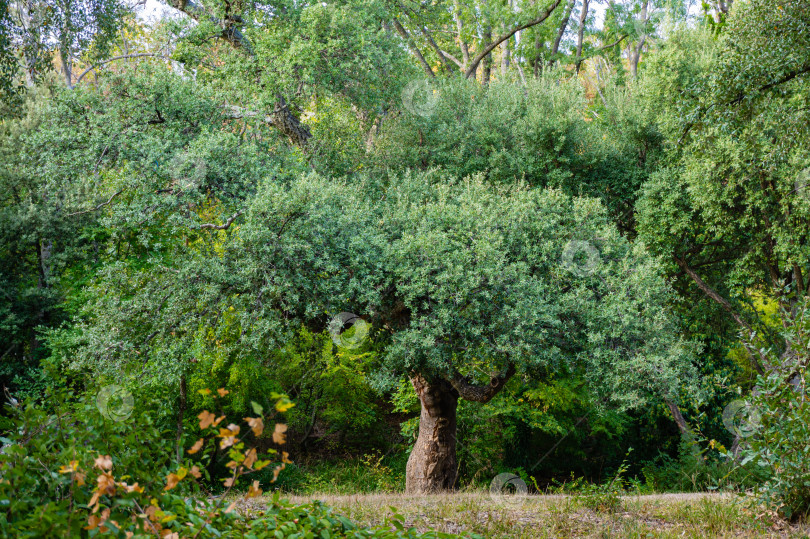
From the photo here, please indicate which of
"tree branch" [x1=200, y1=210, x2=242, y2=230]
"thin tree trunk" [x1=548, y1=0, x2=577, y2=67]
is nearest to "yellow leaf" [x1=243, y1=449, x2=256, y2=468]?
"tree branch" [x1=200, y1=210, x2=242, y2=230]

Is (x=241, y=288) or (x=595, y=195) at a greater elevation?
(x=595, y=195)

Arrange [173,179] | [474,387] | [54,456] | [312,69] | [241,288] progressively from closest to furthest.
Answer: [54,456], [241,288], [173,179], [474,387], [312,69]

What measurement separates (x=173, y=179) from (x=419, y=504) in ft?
21.2

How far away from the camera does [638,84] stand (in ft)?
60.9

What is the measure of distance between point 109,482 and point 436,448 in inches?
396

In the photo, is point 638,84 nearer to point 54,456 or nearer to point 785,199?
point 785,199

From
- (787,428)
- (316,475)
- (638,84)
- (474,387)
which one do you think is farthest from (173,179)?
(638,84)

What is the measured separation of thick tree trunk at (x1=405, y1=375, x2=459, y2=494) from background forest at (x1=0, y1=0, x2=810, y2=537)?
2.2 inches

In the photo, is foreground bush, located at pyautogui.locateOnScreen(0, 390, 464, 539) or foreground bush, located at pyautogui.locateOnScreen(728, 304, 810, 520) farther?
foreground bush, located at pyautogui.locateOnScreen(728, 304, 810, 520)

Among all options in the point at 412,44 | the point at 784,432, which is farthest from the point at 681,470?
the point at 412,44

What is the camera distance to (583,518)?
21.9 ft

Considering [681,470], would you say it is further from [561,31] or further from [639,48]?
[639,48]

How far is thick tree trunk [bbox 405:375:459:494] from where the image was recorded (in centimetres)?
1230

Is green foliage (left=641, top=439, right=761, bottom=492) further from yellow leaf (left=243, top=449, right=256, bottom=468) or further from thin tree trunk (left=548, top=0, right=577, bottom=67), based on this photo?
thin tree trunk (left=548, top=0, right=577, bottom=67)
